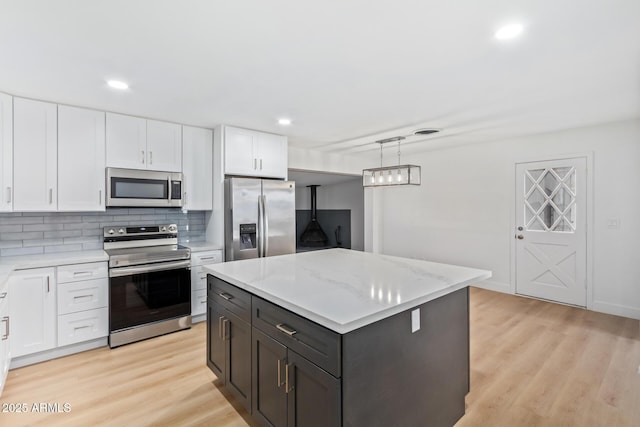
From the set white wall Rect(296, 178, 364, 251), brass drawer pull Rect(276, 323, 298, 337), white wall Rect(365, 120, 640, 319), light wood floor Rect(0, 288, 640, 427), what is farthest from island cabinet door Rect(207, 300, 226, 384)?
white wall Rect(296, 178, 364, 251)

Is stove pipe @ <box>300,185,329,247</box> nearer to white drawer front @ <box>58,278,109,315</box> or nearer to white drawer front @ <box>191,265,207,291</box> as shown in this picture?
white drawer front @ <box>191,265,207,291</box>

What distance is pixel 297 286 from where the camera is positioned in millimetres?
1726

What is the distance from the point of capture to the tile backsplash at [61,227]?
117 inches

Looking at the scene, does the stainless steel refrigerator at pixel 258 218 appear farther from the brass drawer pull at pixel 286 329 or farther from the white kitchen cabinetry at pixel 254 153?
the brass drawer pull at pixel 286 329

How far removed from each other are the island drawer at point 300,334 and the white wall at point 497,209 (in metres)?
4.20

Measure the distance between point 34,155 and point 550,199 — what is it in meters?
5.92

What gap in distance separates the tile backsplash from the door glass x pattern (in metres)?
4.87

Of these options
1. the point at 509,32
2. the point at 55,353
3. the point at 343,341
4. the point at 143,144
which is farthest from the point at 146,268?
the point at 509,32

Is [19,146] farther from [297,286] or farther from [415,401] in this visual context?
[415,401]

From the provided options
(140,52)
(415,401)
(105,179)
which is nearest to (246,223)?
(105,179)

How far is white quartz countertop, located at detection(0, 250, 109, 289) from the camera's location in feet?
8.29

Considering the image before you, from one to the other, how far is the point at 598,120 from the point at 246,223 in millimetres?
4280

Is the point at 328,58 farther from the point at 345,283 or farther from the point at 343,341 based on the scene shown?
the point at 343,341

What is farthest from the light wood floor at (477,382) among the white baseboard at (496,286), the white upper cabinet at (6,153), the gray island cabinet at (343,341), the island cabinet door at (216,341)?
the white upper cabinet at (6,153)
